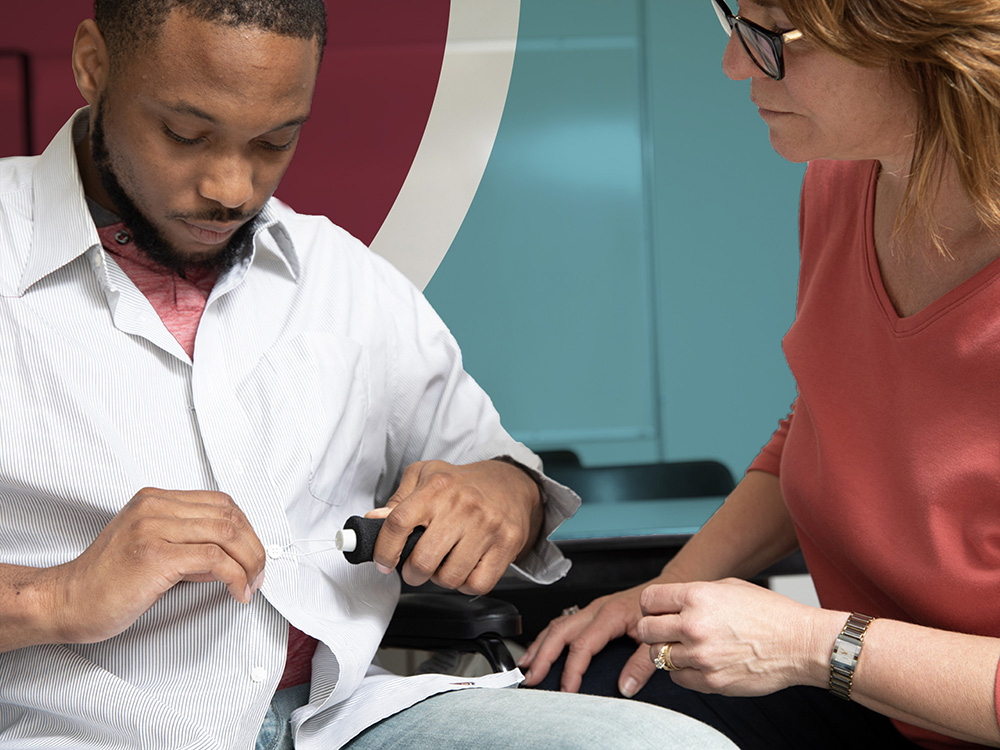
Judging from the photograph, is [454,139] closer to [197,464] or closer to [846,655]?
[197,464]

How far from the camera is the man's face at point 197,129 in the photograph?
1.15 metres

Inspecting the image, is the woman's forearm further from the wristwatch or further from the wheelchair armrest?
the wristwatch

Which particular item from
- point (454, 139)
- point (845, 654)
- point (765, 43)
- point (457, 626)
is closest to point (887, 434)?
point (845, 654)

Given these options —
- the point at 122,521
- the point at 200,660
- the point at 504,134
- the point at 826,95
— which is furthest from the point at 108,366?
the point at 504,134

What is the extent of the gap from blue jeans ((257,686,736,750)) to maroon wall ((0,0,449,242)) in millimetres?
1183

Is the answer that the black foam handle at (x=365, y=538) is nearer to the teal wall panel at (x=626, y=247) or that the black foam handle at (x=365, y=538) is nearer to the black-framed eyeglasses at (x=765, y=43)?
the black-framed eyeglasses at (x=765, y=43)

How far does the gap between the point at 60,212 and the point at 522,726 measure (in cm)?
90

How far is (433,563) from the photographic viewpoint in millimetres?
1230

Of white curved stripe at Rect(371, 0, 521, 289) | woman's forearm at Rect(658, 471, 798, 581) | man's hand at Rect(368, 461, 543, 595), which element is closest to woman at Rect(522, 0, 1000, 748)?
woman's forearm at Rect(658, 471, 798, 581)

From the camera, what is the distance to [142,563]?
1021 mm

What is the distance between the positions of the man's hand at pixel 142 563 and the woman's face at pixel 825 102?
842 mm

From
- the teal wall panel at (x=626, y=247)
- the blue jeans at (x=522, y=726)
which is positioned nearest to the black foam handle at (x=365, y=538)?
the blue jeans at (x=522, y=726)

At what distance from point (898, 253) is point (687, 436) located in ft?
3.28

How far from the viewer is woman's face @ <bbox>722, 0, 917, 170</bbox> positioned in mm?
1109
